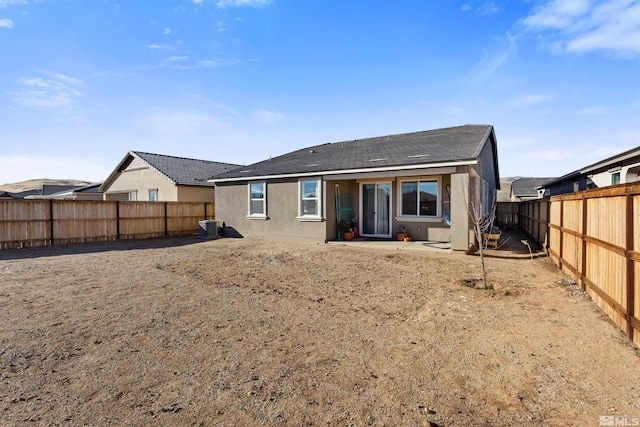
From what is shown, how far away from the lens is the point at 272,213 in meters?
14.8

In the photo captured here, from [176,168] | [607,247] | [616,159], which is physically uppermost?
[176,168]

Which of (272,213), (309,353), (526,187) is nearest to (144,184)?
(272,213)

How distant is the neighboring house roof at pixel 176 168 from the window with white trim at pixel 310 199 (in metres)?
9.32

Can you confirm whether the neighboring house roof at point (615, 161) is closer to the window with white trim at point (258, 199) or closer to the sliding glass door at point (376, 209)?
the sliding glass door at point (376, 209)

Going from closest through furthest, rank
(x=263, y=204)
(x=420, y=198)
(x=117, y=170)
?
(x=420, y=198) → (x=263, y=204) → (x=117, y=170)

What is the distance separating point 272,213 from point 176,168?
10701mm

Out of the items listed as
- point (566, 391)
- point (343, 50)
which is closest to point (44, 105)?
point (343, 50)

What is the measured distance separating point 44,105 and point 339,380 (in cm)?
1576

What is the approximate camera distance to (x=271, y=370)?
3.14m

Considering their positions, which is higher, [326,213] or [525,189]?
[525,189]

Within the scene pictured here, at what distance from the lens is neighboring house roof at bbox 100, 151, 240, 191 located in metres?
19.8

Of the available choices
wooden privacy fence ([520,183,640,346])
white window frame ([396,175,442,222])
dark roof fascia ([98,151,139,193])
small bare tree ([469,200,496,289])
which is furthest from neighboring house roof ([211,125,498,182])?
dark roof fascia ([98,151,139,193])

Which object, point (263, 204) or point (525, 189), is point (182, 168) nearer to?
point (263, 204)

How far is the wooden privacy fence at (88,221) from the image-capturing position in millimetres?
12203
